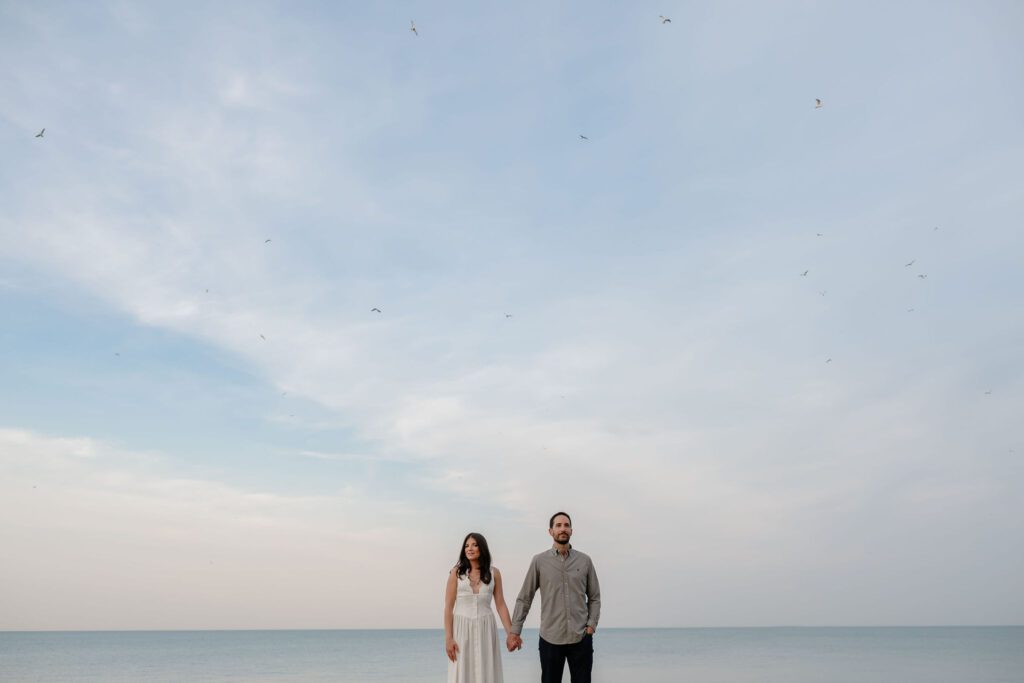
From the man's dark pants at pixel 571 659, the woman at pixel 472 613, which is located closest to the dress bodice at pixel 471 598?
the woman at pixel 472 613

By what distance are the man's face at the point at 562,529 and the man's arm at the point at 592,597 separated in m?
0.43

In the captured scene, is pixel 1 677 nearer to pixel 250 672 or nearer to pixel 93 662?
pixel 250 672

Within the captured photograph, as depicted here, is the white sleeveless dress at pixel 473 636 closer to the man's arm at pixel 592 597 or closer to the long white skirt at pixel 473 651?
the long white skirt at pixel 473 651

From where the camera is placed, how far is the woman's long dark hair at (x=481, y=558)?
25.5 feet

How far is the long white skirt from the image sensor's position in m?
7.75

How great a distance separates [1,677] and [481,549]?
30.0 meters

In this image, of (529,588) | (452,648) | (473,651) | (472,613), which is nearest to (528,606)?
(529,588)

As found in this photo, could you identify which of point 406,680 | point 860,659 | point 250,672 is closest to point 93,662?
point 250,672

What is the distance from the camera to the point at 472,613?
7809 mm

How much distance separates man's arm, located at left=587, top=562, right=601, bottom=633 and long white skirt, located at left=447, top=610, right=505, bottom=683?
865mm

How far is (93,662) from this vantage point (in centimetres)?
4231

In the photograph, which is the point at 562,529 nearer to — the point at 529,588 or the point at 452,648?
the point at 529,588

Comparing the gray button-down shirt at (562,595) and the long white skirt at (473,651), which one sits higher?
the gray button-down shirt at (562,595)

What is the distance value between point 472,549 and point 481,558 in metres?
0.11
